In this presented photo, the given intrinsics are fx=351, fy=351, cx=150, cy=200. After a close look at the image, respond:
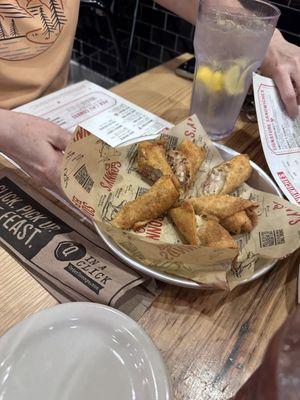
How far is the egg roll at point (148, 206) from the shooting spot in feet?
2.23

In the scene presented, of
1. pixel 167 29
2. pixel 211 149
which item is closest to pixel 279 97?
pixel 211 149

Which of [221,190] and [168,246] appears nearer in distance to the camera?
[168,246]

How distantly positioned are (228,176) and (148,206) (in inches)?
7.4

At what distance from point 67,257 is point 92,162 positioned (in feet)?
0.68

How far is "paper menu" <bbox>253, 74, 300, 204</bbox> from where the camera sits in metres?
0.79

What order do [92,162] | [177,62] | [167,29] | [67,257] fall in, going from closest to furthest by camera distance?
1. [67,257]
2. [92,162]
3. [177,62]
4. [167,29]

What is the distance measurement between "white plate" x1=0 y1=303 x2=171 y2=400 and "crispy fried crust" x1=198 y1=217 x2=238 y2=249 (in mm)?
220

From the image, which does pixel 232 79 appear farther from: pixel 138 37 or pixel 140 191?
pixel 138 37

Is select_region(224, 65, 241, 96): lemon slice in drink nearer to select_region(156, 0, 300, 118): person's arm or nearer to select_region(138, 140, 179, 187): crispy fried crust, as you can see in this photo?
select_region(156, 0, 300, 118): person's arm

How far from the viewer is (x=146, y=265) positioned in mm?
578

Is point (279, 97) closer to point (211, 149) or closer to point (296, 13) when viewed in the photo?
point (211, 149)

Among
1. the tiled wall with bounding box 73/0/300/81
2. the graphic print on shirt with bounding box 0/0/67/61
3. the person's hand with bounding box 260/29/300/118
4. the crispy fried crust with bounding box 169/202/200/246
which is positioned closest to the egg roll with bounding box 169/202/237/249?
the crispy fried crust with bounding box 169/202/200/246

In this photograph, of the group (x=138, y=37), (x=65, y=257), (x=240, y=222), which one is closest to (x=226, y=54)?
(x=240, y=222)

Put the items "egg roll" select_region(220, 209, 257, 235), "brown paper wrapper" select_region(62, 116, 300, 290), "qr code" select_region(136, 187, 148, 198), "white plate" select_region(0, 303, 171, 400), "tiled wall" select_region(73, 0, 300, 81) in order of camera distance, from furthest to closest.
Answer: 1. "tiled wall" select_region(73, 0, 300, 81)
2. "qr code" select_region(136, 187, 148, 198)
3. "egg roll" select_region(220, 209, 257, 235)
4. "brown paper wrapper" select_region(62, 116, 300, 290)
5. "white plate" select_region(0, 303, 171, 400)
